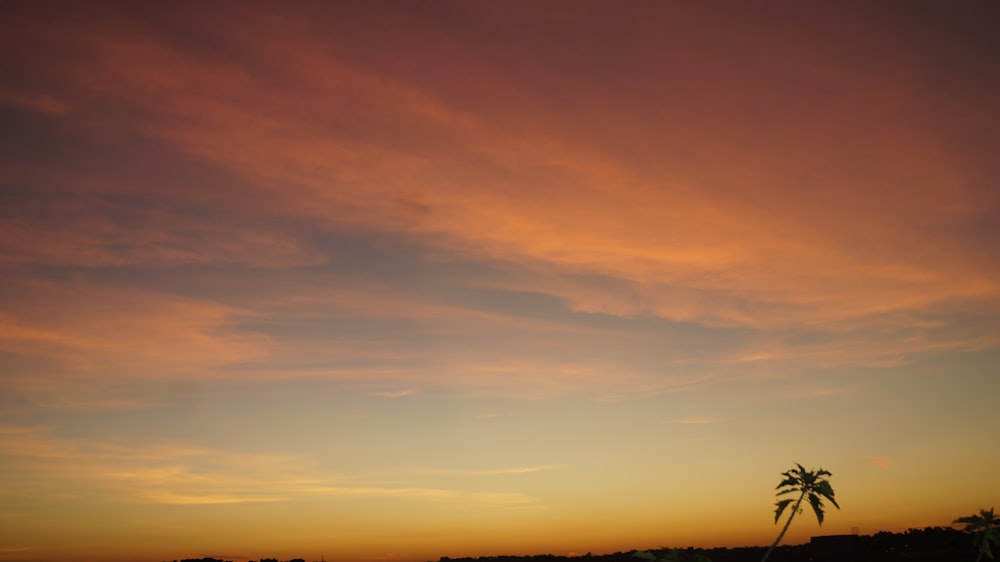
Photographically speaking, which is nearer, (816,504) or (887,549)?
(816,504)

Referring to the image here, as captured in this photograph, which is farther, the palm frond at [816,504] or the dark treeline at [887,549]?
the dark treeline at [887,549]

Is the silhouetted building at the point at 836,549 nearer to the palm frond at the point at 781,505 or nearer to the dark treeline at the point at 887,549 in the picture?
the dark treeline at the point at 887,549

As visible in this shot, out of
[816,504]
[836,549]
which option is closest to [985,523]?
[816,504]

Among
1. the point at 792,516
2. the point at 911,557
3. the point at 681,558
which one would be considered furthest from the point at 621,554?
the point at 681,558

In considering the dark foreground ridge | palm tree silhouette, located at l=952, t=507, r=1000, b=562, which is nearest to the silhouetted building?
the dark foreground ridge

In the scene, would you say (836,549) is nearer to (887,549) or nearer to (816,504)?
(887,549)

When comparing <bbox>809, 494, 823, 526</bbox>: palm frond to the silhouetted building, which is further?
the silhouetted building

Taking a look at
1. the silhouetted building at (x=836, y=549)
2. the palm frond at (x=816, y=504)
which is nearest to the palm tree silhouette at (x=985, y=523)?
A: the palm frond at (x=816, y=504)

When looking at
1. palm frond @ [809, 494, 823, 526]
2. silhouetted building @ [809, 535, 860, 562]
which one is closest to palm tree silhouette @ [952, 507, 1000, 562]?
palm frond @ [809, 494, 823, 526]

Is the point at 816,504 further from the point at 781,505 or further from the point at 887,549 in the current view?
the point at 887,549

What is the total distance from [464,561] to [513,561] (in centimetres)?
1296

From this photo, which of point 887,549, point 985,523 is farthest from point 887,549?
point 985,523

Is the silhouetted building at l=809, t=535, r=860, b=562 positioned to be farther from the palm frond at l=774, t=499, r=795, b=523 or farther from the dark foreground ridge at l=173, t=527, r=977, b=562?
the palm frond at l=774, t=499, r=795, b=523

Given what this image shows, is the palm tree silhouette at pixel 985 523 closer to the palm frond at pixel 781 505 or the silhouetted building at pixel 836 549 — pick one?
the palm frond at pixel 781 505
